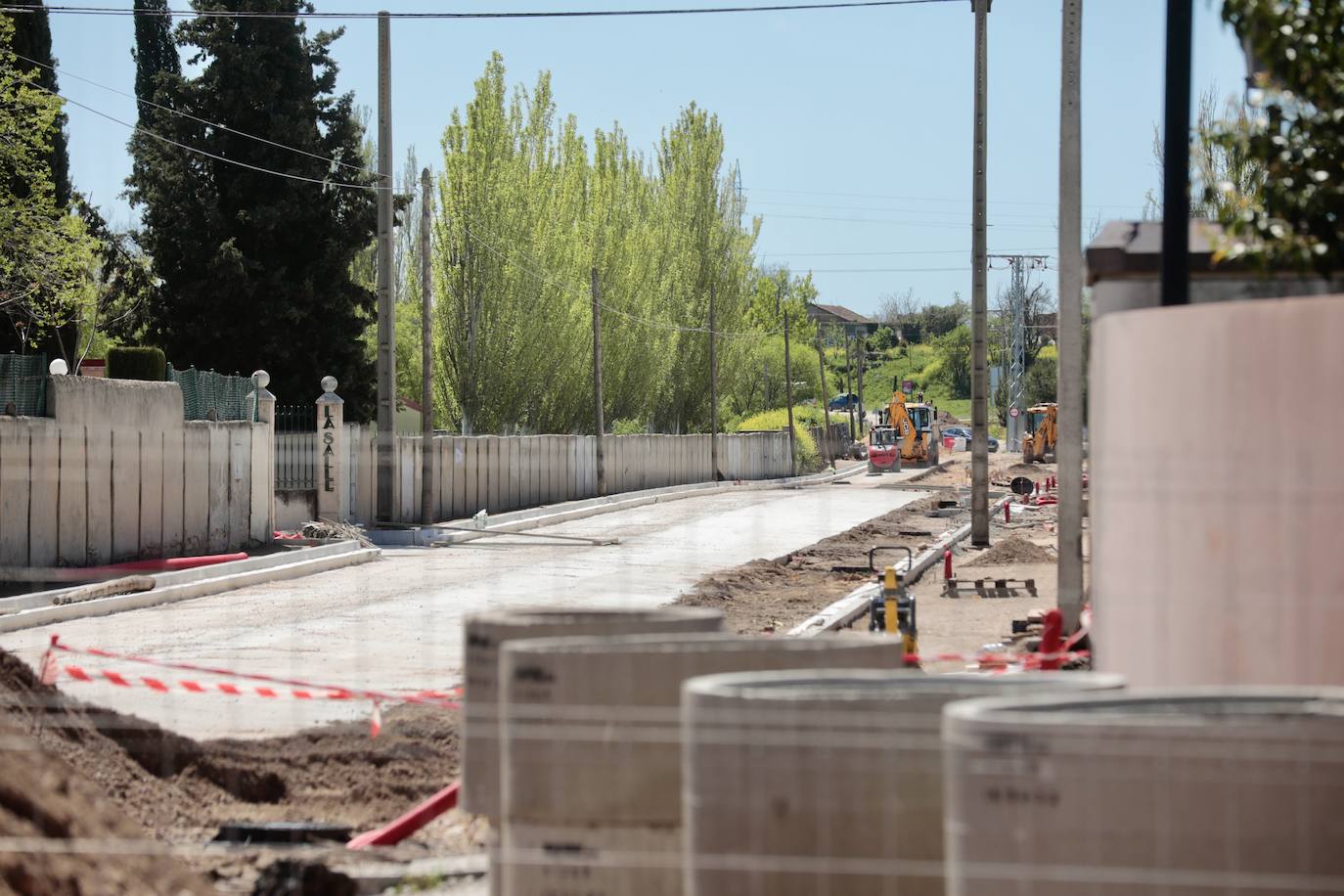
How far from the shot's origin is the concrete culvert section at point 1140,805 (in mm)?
4219

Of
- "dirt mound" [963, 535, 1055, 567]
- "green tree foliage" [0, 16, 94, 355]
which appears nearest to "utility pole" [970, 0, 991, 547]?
"dirt mound" [963, 535, 1055, 567]

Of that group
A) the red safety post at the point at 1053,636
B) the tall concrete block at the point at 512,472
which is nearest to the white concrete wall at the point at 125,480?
the tall concrete block at the point at 512,472

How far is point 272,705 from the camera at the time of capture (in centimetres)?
1278

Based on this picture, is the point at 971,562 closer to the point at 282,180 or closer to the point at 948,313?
the point at 282,180

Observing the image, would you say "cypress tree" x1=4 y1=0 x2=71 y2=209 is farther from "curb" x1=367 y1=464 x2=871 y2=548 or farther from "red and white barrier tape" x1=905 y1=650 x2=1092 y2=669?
"red and white barrier tape" x1=905 y1=650 x2=1092 y2=669

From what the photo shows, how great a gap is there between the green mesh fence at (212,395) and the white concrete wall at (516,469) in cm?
473

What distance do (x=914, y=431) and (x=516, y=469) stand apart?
1417 inches

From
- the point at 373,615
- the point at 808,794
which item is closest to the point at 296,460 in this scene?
the point at 373,615

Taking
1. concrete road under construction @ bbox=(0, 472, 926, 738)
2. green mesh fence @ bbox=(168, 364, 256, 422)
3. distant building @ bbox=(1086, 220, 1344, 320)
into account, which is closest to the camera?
distant building @ bbox=(1086, 220, 1344, 320)

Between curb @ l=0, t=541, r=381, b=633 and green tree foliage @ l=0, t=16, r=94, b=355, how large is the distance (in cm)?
917

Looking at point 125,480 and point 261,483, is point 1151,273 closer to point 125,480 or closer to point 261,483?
Answer: point 125,480

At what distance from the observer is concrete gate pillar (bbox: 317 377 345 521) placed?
32312 millimetres

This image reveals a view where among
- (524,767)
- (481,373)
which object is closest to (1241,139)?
(524,767)

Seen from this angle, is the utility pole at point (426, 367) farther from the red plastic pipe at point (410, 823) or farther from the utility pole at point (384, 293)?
the red plastic pipe at point (410, 823)
